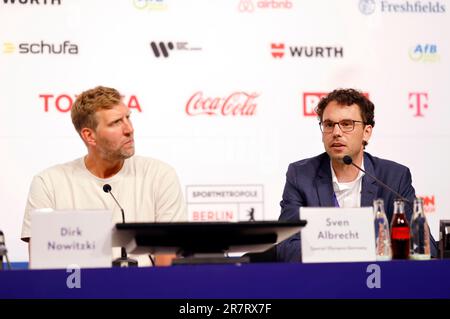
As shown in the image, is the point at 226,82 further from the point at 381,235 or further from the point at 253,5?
the point at 381,235

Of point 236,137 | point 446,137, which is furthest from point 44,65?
point 446,137

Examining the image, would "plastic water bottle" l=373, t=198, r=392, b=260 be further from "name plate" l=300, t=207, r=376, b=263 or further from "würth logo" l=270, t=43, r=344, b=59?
"würth logo" l=270, t=43, r=344, b=59

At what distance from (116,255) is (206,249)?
1137mm

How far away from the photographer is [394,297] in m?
2.06

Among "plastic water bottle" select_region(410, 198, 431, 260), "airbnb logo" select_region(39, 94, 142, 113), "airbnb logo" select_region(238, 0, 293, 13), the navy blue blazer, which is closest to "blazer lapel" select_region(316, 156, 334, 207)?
the navy blue blazer

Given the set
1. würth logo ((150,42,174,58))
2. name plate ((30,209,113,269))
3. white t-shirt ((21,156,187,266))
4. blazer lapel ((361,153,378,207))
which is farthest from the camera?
würth logo ((150,42,174,58))

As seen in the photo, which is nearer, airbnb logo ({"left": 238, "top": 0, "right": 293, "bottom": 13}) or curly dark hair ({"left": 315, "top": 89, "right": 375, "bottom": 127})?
curly dark hair ({"left": 315, "top": 89, "right": 375, "bottom": 127})

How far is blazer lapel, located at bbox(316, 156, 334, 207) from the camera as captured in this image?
3232mm

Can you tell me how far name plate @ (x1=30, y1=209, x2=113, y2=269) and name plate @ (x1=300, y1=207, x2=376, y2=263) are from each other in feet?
1.85

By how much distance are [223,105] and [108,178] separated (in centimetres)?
104

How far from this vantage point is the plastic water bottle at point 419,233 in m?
2.66

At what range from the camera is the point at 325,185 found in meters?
3.29
